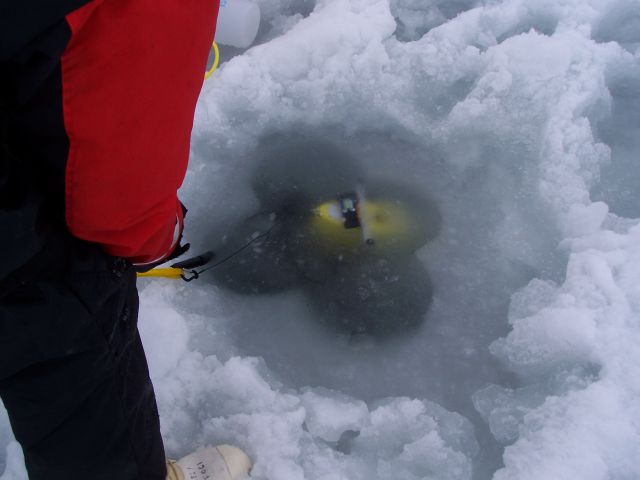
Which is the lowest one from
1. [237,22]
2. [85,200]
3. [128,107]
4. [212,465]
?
[212,465]

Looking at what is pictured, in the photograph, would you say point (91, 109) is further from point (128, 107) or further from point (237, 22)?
point (237, 22)

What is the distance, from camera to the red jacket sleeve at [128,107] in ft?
2.60

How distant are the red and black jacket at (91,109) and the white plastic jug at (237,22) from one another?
1.70 metres

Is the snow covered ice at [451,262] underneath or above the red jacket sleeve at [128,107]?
underneath

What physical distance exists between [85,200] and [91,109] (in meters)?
0.16

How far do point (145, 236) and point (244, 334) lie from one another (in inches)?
34.0

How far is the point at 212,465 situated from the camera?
5.03 feet

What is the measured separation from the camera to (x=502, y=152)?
2.27m

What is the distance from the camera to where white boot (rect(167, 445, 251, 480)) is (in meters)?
1.51

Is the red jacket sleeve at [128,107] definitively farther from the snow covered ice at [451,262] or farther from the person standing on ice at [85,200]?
the snow covered ice at [451,262]

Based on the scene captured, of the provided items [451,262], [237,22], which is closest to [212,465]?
[451,262]

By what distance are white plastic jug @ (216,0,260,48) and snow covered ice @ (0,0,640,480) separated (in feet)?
0.33

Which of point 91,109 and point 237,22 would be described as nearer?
point 91,109

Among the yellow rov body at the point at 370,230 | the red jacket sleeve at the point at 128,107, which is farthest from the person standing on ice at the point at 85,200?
the yellow rov body at the point at 370,230
